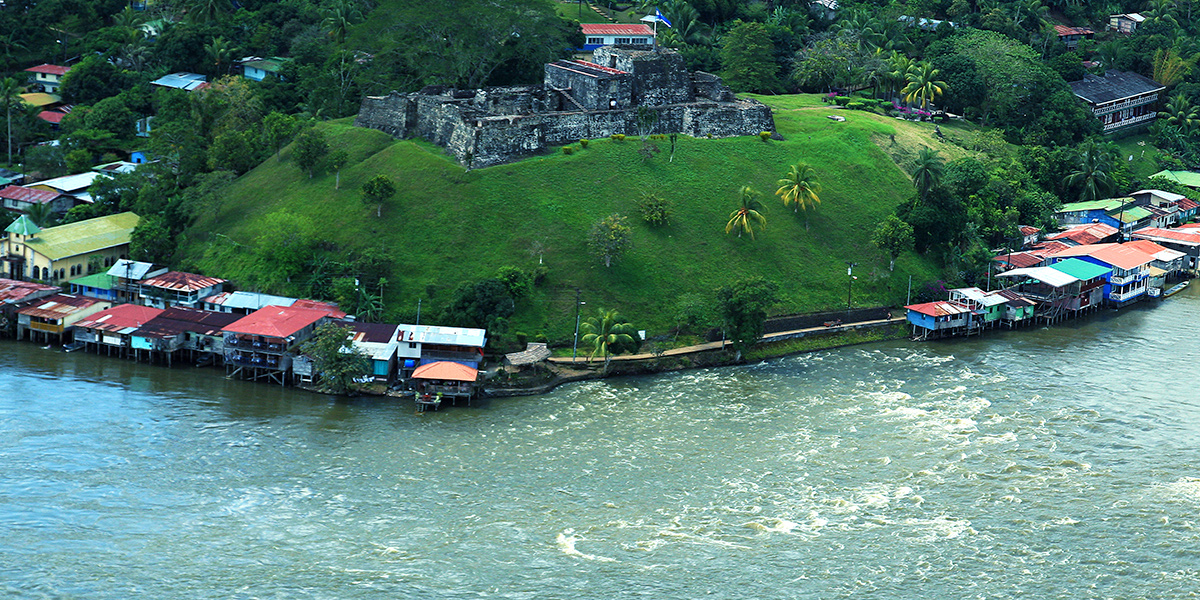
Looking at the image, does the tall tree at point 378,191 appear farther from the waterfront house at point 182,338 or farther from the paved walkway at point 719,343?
the paved walkway at point 719,343

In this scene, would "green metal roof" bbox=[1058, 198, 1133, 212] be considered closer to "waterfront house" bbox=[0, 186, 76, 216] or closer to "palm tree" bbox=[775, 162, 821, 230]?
"palm tree" bbox=[775, 162, 821, 230]

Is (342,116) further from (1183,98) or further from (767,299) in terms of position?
(1183,98)

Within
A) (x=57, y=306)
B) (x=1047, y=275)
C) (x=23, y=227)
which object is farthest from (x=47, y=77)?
(x=1047, y=275)

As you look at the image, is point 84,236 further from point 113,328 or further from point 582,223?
point 582,223

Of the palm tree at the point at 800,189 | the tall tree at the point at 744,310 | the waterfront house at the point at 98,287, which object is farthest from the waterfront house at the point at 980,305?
the waterfront house at the point at 98,287

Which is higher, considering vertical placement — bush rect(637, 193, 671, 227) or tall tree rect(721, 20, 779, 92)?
tall tree rect(721, 20, 779, 92)

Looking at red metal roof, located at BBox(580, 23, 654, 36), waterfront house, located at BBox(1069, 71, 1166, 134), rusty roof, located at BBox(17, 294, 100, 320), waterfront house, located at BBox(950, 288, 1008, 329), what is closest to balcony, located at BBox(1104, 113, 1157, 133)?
waterfront house, located at BBox(1069, 71, 1166, 134)

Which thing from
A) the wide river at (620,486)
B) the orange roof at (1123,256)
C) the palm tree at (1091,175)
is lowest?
the wide river at (620,486)
